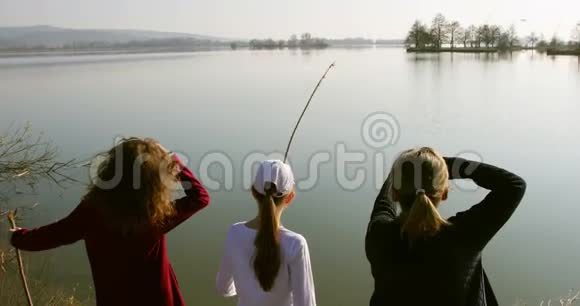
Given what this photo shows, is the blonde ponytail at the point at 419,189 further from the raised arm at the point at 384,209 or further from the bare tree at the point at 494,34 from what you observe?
the bare tree at the point at 494,34

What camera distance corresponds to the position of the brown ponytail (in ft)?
5.08

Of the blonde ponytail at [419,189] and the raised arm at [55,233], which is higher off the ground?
the blonde ponytail at [419,189]

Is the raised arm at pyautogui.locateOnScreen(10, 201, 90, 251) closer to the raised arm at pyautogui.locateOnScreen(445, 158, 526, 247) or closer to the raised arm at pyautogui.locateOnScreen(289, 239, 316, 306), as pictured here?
the raised arm at pyautogui.locateOnScreen(289, 239, 316, 306)

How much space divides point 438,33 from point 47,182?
65.1 metres

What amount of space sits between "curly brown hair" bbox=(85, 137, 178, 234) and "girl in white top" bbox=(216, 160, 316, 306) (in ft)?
0.82

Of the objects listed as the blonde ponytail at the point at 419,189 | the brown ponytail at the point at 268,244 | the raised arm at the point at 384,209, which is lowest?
the brown ponytail at the point at 268,244

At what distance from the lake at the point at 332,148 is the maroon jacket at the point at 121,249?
7.73 ft

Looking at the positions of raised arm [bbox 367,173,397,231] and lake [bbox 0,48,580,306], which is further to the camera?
lake [bbox 0,48,580,306]

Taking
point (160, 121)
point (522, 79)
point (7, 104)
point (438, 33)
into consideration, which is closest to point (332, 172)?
point (160, 121)

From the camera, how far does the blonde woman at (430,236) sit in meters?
1.37

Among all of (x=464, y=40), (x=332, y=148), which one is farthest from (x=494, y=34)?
(x=332, y=148)

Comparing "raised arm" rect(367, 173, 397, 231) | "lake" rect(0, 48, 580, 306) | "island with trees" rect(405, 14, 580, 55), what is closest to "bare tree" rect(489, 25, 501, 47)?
"island with trees" rect(405, 14, 580, 55)

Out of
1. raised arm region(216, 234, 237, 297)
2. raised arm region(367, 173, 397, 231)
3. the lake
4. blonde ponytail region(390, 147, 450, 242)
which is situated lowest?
the lake

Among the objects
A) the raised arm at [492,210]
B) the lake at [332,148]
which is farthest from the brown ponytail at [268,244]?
the lake at [332,148]
